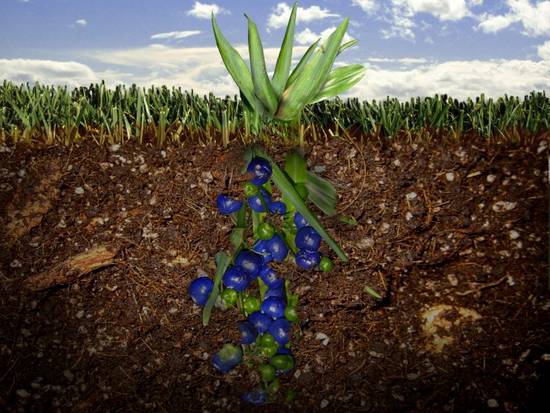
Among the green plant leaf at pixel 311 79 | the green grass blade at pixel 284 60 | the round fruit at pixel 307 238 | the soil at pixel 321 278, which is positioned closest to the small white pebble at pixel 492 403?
the soil at pixel 321 278

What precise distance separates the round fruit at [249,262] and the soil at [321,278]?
0.16m

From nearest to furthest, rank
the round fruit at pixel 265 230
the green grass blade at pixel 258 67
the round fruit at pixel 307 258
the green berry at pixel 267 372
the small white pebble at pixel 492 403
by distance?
the green grass blade at pixel 258 67
the round fruit at pixel 265 230
the round fruit at pixel 307 258
the green berry at pixel 267 372
the small white pebble at pixel 492 403

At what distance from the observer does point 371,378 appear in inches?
122

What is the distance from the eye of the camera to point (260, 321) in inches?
113

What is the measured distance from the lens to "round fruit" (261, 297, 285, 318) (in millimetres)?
2850

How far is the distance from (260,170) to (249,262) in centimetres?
41

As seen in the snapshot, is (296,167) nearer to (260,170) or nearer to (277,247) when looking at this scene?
(260,170)

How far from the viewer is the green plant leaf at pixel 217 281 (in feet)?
9.35

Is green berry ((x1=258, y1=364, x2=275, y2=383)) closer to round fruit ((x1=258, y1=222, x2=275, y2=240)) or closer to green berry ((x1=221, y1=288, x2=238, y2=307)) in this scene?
green berry ((x1=221, y1=288, x2=238, y2=307))

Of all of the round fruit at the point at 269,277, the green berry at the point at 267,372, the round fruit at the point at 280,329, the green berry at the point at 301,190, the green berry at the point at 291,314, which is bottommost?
the green berry at the point at 267,372

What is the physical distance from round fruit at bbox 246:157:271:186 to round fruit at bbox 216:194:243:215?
13 cm

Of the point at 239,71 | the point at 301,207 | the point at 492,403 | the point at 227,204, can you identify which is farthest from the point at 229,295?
the point at 492,403

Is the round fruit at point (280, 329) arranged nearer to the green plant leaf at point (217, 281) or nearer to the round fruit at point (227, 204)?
the green plant leaf at point (217, 281)

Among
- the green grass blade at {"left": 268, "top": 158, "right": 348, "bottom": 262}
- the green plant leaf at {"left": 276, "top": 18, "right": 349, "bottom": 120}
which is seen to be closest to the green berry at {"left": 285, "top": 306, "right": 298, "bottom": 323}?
the green grass blade at {"left": 268, "top": 158, "right": 348, "bottom": 262}
